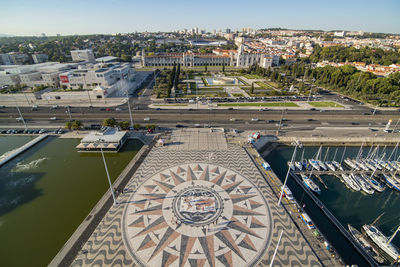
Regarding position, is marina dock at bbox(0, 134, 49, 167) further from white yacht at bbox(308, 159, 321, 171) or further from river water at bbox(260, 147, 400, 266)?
white yacht at bbox(308, 159, 321, 171)

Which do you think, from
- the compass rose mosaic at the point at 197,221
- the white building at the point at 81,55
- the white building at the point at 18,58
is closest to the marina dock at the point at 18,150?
the compass rose mosaic at the point at 197,221

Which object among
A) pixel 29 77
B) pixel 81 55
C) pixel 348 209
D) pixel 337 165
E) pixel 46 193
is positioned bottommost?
pixel 348 209

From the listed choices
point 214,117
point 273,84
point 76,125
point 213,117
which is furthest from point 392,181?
point 76,125

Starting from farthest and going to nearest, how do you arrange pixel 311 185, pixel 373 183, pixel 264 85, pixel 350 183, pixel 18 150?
pixel 264 85 → pixel 18 150 → pixel 373 183 → pixel 350 183 → pixel 311 185

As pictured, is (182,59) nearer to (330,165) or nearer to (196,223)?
(330,165)

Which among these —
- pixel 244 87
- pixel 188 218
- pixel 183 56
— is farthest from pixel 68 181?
pixel 183 56

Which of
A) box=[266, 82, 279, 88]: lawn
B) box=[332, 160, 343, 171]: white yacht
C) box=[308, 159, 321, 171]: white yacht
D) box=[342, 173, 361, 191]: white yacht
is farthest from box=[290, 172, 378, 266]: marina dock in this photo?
box=[266, 82, 279, 88]: lawn

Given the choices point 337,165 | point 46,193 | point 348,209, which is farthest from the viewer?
point 337,165
